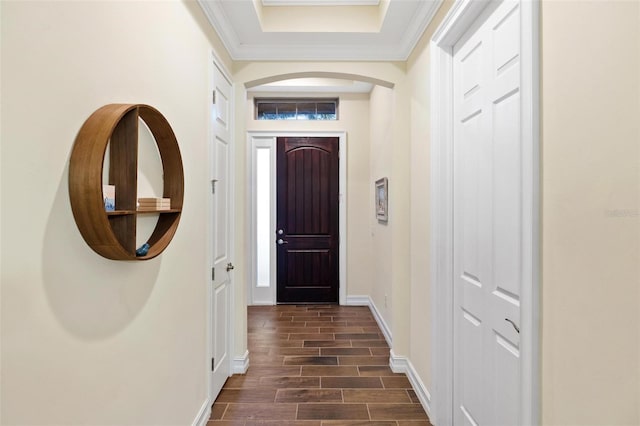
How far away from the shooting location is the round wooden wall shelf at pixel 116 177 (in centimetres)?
100

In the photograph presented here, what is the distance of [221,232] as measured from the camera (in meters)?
2.61

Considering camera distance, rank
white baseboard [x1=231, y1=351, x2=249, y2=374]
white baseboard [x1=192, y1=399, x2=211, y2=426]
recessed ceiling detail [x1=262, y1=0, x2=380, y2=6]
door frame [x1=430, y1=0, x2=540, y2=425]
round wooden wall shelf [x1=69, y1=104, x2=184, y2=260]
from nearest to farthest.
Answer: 1. round wooden wall shelf [x1=69, y1=104, x2=184, y2=260]
2. door frame [x1=430, y1=0, x2=540, y2=425]
3. white baseboard [x1=192, y1=399, x2=211, y2=426]
4. recessed ceiling detail [x1=262, y1=0, x2=380, y2=6]
5. white baseboard [x1=231, y1=351, x2=249, y2=374]

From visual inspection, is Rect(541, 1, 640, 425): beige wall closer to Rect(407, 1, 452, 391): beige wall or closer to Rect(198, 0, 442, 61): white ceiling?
Rect(407, 1, 452, 391): beige wall

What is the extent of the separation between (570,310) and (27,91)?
61.5 inches

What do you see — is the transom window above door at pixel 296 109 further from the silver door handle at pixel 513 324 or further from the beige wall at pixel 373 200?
the silver door handle at pixel 513 324

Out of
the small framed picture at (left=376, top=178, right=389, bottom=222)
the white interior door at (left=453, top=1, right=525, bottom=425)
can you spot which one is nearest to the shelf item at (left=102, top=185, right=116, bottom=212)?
the white interior door at (left=453, top=1, right=525, bottom=425)

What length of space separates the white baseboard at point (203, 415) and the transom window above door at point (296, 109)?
363 centimetres

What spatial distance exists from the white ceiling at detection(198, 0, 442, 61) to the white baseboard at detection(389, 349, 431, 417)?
2.39m

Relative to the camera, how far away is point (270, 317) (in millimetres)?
4348

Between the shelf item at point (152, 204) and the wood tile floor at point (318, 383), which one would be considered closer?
the shelf item at point (152, 204)

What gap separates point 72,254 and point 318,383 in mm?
2178

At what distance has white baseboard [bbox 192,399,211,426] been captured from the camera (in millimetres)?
2061

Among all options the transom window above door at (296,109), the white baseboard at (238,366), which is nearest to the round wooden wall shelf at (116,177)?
the white baseboard at (238,366)

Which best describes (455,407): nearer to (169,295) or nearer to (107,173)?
(169,295)
